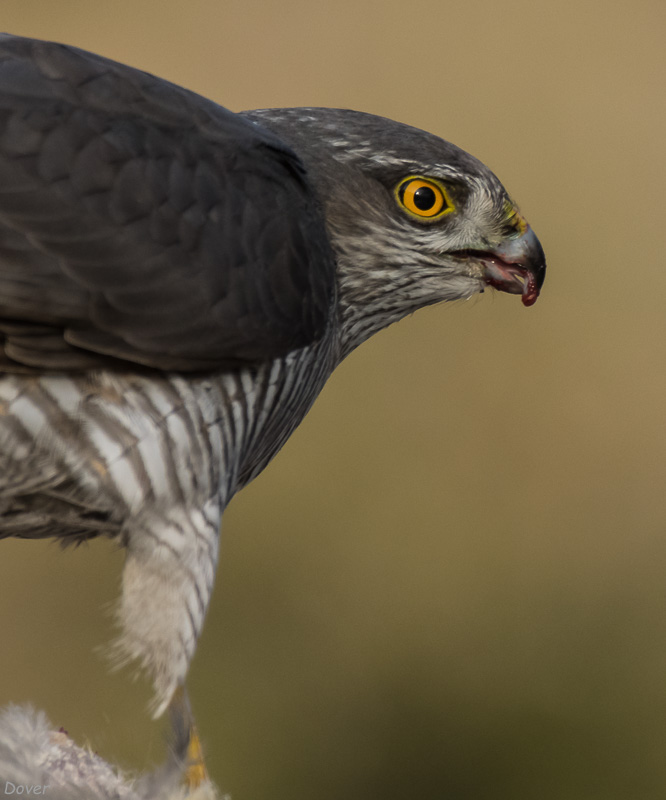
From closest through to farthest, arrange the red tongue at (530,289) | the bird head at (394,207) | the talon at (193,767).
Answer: the talon at (193,767) < the bird head at (394,207) < the red tongue at (530,289)

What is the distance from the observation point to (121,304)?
4.07 feet

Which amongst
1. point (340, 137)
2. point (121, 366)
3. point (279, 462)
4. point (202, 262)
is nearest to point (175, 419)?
point (121, 366)

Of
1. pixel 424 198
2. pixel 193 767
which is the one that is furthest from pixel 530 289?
pixel 193 767

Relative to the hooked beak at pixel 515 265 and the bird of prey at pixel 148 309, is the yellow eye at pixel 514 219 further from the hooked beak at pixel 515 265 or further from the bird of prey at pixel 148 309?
the bird of prey at pixel 148 309

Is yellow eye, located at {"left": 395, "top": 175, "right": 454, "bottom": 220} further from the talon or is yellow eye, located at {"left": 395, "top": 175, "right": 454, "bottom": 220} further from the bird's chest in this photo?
the talon

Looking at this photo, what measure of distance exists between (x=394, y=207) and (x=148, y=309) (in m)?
0.48

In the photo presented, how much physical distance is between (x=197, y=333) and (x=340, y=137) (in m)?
0.47

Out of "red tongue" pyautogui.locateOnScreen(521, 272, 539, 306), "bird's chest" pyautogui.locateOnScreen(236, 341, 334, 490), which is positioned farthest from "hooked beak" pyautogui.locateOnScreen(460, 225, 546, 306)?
"bird's chest" pyautogui.locateOnScreen(236, 341, 334, 490)

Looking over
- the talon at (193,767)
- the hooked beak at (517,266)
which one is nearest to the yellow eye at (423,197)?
the hooked beak at (517,266)

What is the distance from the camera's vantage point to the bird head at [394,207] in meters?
1.53

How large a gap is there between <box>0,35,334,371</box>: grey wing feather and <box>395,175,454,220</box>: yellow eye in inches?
9.1

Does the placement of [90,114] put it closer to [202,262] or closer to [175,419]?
[202,262]

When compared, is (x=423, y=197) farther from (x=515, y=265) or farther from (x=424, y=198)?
(x=515, y=265)

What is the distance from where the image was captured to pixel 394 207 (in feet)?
5.07
